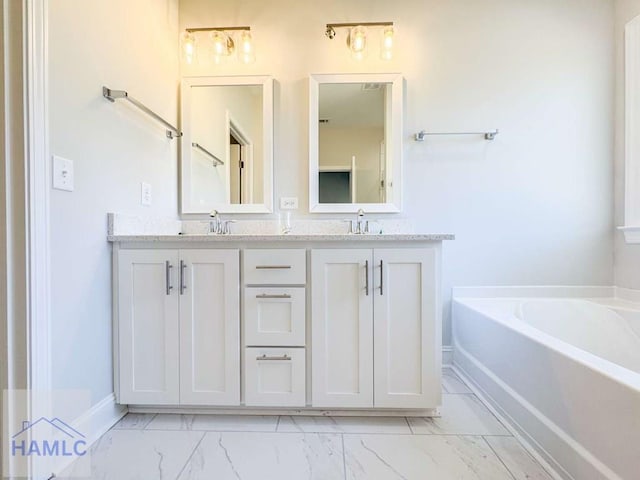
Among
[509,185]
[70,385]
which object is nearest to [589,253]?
[509,185]

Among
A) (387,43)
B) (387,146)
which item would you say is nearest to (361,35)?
(387,43)

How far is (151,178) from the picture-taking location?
1848 millimetres

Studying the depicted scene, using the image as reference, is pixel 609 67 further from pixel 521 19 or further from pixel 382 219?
pixel 382 219

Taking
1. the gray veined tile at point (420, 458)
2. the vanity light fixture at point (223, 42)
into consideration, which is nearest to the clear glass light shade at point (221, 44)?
the vanity light fixture at point (223, 42)

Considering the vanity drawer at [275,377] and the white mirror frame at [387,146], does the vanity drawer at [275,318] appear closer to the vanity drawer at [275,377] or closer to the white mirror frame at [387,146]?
the vanity drawer at [275,377]

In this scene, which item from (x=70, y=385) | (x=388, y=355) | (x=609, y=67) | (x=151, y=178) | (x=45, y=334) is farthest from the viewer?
(x=609, y=67)

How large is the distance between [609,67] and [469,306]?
70.8 inches

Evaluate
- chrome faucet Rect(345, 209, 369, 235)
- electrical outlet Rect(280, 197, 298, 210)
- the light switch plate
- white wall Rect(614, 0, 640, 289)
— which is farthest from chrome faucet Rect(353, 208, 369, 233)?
white wall Rect(614, 0, 640, 289)

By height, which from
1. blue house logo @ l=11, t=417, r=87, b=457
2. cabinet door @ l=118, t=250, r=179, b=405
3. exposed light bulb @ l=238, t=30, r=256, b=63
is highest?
exposed light bulb @ l=238, t=30, r=256, b=63

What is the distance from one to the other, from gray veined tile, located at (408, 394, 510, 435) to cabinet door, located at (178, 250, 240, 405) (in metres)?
0.87

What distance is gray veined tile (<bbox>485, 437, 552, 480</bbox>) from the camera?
3.85 feet

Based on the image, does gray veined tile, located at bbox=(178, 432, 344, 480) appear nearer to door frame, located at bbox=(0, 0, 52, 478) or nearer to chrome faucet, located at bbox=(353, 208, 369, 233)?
door frame, located at bbox=(0, 0, 52, 478)

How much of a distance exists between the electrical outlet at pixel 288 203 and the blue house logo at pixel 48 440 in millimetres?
1491

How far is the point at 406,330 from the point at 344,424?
521 mm
